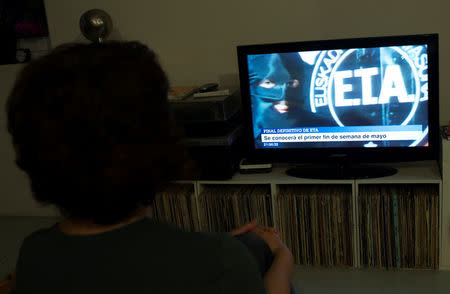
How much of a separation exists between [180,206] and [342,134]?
882 millimetres

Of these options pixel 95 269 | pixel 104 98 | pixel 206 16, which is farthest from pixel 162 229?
pixel 206 16

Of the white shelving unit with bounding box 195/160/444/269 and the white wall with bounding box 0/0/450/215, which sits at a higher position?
the white wall with bounding box 0/0/450/215

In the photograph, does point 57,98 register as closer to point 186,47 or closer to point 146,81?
point 146,81

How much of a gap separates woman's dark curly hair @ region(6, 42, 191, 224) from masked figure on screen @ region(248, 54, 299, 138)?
4.96 feet

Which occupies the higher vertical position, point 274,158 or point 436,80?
point 436,80

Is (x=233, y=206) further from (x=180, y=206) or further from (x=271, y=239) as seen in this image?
(x=271, y=239)

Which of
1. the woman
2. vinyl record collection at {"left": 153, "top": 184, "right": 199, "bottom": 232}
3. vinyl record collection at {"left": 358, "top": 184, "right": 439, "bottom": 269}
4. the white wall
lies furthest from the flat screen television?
the woman

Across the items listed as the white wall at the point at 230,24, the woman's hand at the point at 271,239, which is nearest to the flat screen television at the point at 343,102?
the white wall at the point at 230,24

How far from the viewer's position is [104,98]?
776mm

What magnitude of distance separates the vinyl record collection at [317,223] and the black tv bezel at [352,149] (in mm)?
164

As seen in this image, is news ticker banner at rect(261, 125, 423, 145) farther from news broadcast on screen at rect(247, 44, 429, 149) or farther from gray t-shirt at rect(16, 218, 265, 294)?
gray t-shirt at rect(16, 218, 265, 294)

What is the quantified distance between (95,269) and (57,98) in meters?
0.28

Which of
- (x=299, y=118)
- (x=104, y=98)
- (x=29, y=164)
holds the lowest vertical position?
(x=299, y=118)

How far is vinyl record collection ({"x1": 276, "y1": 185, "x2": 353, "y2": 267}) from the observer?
235 cm
